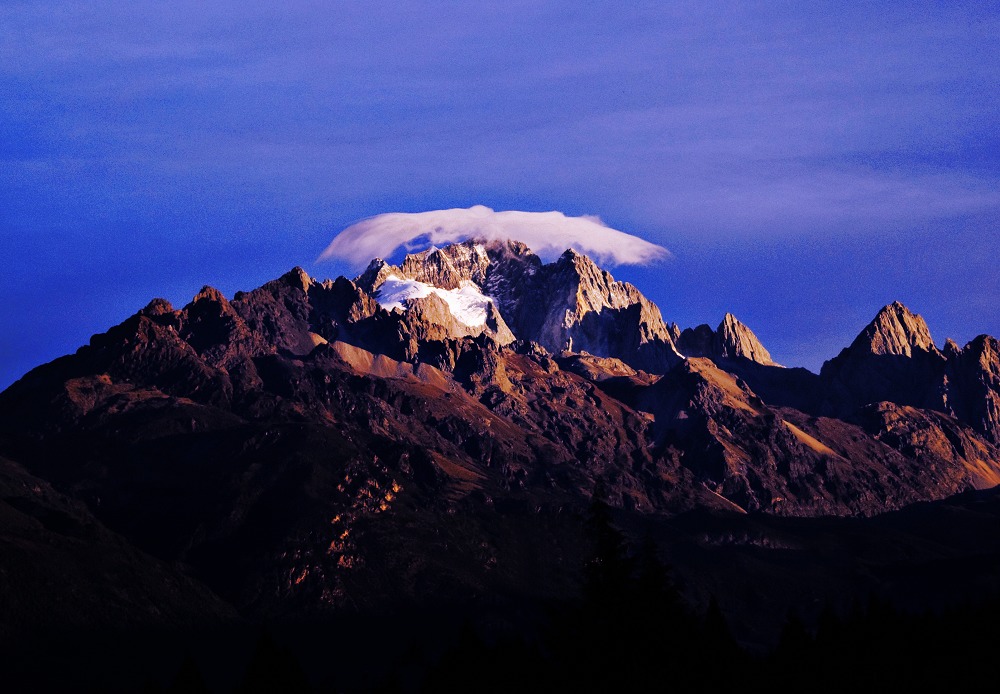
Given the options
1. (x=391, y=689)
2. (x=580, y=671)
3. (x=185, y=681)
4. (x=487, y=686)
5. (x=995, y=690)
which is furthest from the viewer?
(x=995, y=690)

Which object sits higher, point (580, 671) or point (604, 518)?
point (604, 518)

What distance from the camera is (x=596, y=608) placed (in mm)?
101438

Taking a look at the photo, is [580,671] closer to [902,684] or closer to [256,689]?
[256,689]

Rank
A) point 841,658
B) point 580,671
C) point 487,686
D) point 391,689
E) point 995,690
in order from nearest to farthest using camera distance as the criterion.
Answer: point 580,671, point 487,686, point 391,689, point 995,690, point 841,658

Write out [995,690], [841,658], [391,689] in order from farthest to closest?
1. [841,658]
2. [995,690]
3. [391,689]

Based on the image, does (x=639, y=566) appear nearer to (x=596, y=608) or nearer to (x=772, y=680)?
(x=596, y=608)

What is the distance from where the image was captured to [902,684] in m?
185

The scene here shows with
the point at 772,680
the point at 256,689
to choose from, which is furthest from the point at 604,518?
the point at 772,680

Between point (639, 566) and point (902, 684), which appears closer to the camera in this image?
point (639, 566)

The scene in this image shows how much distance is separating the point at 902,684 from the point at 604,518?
93.8 metres

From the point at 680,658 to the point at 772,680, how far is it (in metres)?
64.1

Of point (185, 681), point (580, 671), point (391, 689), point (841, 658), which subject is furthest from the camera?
point (841, 658)

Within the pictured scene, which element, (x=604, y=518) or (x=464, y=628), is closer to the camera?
(x=604, y=518)

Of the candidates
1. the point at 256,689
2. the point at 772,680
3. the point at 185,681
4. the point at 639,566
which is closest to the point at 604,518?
the point at 639,566
